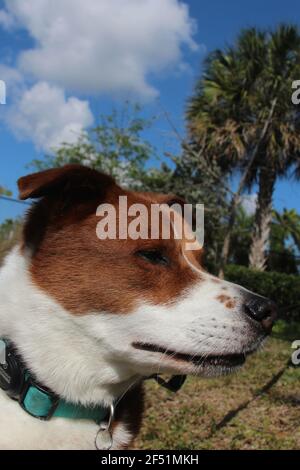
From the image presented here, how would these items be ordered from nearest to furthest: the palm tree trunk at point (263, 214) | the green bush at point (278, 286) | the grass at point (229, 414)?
the grass at point (229, 414)
the green bush at point (278, 286)
the palm tree trunk at point (263, 214)

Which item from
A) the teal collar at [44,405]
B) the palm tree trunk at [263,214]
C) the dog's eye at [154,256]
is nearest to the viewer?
the teal collar at [44,405]

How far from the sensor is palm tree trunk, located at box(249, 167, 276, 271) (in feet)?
53.4

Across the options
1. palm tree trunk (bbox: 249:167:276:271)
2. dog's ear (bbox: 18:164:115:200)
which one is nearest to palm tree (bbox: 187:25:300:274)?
palm tree trunk (bbox: 249:167:276:271)

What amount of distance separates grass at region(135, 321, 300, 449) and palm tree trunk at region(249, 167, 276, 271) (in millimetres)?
8280

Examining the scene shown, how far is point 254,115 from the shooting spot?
51.9ft

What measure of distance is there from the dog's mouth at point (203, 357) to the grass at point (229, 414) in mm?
2633

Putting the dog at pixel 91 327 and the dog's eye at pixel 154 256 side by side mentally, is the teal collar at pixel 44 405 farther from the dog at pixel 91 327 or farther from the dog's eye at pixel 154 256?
the dog's eye at pixel 154 256

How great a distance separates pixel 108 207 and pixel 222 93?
14.2 metres

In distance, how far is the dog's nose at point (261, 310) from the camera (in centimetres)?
238

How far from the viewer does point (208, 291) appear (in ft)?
8.08

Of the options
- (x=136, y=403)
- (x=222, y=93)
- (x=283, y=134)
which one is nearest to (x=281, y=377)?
(x=136, y=403)

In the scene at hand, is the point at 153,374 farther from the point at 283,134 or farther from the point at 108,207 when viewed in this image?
the point at 283,134

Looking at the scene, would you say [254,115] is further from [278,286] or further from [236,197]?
[278,286]

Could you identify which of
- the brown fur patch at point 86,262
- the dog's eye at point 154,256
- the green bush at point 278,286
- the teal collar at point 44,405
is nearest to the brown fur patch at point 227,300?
the brown fur patch at point 86,262
